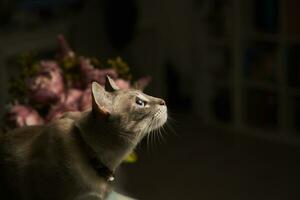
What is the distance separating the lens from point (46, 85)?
1.27m

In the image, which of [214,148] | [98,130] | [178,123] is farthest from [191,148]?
[98,130]

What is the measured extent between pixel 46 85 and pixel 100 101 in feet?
1.11

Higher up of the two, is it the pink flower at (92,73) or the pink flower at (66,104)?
the pink flower at (92,73)

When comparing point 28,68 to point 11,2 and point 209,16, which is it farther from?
point 209,16

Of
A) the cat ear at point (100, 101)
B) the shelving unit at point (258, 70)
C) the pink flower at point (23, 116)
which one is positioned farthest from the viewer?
the shelving unit at point (258, 70)

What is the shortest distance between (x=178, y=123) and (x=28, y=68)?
2.38 meters

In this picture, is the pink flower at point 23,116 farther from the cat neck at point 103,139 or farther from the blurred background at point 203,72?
the blurred background at point 203,72

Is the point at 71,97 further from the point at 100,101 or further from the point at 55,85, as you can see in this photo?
the point at 100,101

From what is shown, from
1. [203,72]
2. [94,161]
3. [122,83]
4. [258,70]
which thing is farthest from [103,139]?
[203,72]

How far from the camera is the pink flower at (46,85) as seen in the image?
1.27 meters

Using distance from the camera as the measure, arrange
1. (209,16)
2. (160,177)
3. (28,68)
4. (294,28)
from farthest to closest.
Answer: (209,16), (294,28), (160,177), (28,68)

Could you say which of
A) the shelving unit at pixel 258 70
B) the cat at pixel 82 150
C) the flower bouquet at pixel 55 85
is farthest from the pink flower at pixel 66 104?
the shelving unit at pixel 258 70

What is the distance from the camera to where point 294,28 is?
3164mm

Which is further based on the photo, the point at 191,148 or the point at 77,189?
the point at 191,148
